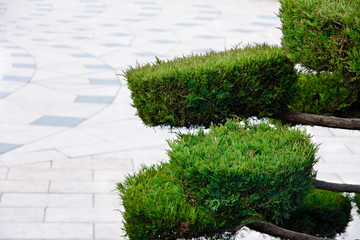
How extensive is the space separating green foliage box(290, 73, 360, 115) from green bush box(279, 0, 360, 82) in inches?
14.3

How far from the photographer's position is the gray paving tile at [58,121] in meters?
7.28

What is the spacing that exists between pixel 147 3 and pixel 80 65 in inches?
353

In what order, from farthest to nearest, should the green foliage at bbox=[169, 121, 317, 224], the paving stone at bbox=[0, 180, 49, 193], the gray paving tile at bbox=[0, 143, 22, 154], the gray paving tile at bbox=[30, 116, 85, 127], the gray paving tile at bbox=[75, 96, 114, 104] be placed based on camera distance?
the gray paving tile at bbox=[75, 96, 114, 104] → the gray paving tile at bbox=[30, 116, 85, 127] → the gray paving tile at bbox=[0, 143, 22, 154] → the paving stone at bbox=[0, 180, 49, 193] → the green foliage at bbox=[169, 121, 317, 224]

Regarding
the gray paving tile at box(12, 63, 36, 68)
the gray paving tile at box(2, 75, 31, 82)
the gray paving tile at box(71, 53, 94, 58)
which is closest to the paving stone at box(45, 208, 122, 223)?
the gray paving tile at box(2, 75, 31, 82)

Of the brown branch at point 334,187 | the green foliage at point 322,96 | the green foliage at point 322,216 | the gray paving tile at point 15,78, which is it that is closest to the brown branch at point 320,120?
the green foliage at point 322,96

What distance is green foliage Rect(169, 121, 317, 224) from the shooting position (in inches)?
97.7

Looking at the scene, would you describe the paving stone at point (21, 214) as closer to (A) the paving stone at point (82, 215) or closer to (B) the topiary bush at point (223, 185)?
(A) the paving stone at point (82, 215)

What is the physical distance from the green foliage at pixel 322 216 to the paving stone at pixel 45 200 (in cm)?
188

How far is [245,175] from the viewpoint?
8.10 feet

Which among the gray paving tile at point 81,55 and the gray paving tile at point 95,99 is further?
the gray paving tile at point 81,55

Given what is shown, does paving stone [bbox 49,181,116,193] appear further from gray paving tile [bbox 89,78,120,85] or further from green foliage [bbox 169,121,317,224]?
gray paving tile [bbox 89,78,120,85]

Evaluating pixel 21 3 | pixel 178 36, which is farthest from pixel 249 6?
pixel 21 3

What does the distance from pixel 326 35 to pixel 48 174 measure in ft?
12.0

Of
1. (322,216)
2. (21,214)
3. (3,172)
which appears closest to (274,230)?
(322,216)
